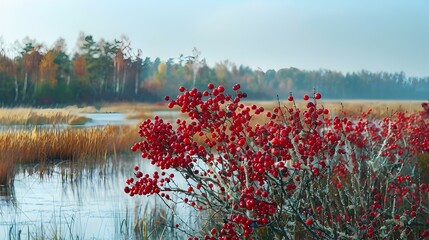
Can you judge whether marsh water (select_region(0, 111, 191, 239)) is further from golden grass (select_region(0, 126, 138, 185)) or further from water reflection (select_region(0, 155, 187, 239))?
golden grass (select_region(0, 126, 138, 185))

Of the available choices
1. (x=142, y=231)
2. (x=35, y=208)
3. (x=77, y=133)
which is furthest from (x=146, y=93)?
(x=142, y=231)

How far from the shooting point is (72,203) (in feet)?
21.5

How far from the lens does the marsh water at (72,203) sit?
531cm

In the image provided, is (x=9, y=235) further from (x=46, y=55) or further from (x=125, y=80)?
(x=46, y=55)

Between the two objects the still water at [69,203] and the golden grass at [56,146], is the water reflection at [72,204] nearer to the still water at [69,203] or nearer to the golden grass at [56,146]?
the still water at [69,203]

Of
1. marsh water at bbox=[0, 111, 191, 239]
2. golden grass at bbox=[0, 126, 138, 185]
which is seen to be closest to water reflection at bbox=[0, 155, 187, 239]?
marsh water at bbox=[0, 111, 191, 239]

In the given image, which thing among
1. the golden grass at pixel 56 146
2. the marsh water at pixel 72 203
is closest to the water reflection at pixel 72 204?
the marsh water at pixel 72 203

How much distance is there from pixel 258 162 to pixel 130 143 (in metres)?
8.09

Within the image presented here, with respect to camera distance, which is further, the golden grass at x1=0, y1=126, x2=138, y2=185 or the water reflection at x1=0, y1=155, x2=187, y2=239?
the golden grass at x1=0, y1=126, x2=138, y2=185

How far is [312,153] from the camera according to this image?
283cm

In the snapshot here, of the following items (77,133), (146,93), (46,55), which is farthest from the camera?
Result: (46,55)

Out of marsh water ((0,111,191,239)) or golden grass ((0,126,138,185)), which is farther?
golden grass ((0,126,138,185))

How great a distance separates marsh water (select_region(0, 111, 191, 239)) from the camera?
5.31 m

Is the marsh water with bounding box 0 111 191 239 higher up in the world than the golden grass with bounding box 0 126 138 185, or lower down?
lower down
